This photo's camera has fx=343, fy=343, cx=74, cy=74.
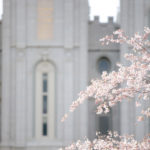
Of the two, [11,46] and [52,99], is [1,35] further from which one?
[52,99]

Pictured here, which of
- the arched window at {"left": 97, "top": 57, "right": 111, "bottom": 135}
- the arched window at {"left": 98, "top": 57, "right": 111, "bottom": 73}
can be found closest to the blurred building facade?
the arched window at {"left": 97, "top": 57, "right": 111, "bottom": 135}

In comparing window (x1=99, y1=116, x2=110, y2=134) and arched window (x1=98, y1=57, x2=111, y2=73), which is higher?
arched window (x1=98, y1=57, x2=111, y2=73)

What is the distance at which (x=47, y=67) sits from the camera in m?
15.1

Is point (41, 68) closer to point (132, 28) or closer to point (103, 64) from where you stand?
point (103, 64)

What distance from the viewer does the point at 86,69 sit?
15008mm

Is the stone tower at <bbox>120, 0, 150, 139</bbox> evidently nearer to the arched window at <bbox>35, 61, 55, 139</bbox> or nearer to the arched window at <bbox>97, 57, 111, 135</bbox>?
the arched window at <bbox>97, 57, 111, 135</bbox>

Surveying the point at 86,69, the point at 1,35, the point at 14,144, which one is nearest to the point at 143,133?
the point at 86,69

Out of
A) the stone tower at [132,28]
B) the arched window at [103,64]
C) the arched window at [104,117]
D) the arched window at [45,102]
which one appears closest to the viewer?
the stone tower at [132,28]

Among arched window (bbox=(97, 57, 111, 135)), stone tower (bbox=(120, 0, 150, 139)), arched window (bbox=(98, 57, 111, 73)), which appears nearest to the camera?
stone tower (bbox=(120, 0, 150, 139))

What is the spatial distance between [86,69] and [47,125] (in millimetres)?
2982

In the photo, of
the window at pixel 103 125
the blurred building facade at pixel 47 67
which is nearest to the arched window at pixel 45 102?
the blurred building facade at pixel 47 67

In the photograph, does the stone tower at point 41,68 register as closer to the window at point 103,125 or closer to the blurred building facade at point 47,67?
the blurred building facade at point 47,67

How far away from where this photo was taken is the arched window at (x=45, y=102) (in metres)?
15.0

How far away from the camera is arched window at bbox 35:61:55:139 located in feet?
49.1
